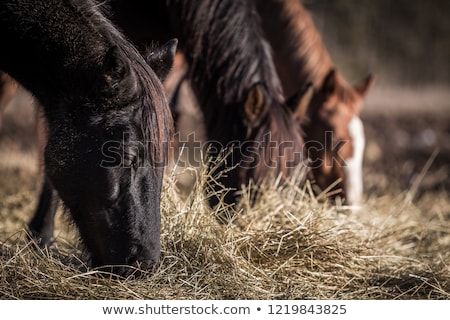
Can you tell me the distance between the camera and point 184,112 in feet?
15.5

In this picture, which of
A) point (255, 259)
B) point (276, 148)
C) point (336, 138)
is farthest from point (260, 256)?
point (336, 138)

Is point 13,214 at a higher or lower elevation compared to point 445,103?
higher

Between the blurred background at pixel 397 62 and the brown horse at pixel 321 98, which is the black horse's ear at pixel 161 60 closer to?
the brown horse at pixel 321 98

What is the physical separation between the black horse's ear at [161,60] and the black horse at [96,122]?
200 mm

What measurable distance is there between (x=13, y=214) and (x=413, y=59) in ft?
27.4

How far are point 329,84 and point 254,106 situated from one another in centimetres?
90

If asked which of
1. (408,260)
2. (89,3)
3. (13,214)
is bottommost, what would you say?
(13,214)

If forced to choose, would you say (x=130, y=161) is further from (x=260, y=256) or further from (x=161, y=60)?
(x=260, y=256)

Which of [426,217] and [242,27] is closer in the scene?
[242,27]

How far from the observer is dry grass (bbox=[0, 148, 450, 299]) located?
2.38 metres

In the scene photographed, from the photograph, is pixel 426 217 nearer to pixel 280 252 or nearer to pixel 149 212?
pixel 280 252

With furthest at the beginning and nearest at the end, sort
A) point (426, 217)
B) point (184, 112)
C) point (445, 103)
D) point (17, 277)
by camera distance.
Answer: point (445, 103)
point (184, 112)
point (426, 217)
point (17, 277)

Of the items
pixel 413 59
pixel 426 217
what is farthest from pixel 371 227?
pixel 413 59

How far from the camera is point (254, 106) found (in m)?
3.15
